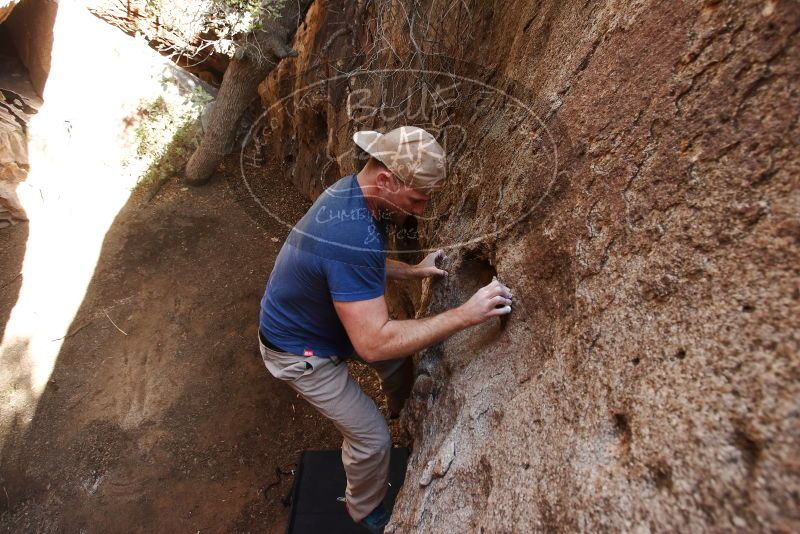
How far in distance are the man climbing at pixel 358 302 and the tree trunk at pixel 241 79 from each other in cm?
359

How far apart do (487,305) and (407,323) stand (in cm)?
30

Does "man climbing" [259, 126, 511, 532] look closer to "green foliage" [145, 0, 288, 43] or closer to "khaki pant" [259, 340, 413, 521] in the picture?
"khaki pant" [259, 340, 413, 521]

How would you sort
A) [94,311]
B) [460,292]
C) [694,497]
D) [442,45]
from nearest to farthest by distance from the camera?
1. [694,497]
2. [460,292]
3. [442,45]
4. [94,311]

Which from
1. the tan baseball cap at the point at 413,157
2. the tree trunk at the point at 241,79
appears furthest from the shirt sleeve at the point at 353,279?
the tree trunk at the point at 241,79

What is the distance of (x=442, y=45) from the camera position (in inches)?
119

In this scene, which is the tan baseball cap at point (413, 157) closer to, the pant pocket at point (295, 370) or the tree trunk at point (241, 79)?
the pant pocket at point (295, 370)

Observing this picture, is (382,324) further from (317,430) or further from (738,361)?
(317,430)

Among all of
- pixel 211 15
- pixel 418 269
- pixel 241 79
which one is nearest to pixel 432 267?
pixel 418 269

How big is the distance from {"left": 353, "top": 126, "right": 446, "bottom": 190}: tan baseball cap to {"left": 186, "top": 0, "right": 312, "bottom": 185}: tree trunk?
3747 mm

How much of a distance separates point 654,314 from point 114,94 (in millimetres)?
6062

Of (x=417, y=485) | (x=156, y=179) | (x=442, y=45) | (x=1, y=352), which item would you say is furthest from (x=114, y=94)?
(x=417, y=485)

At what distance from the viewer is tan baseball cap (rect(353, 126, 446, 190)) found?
1.78 meters

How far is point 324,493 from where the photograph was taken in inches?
107

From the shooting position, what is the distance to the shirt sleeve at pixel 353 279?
1.75 metres
